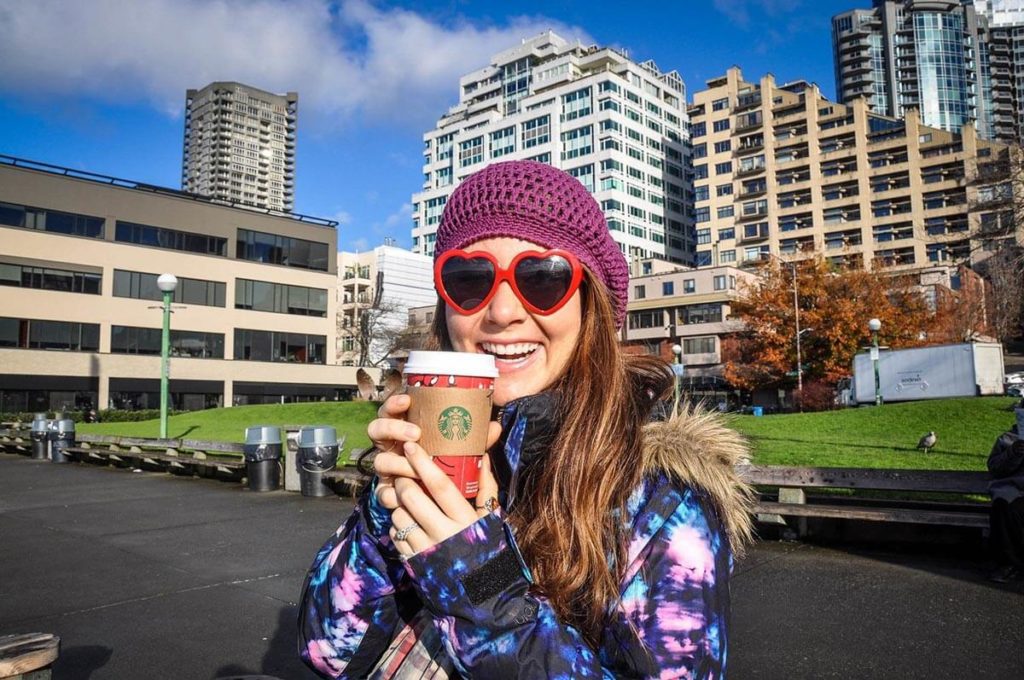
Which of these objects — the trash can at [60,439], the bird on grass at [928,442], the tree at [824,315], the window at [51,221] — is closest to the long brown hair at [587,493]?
the bird on grass at [928,442]

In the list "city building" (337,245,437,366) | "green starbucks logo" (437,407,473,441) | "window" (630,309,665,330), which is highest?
"city building" (337,245,437,366)

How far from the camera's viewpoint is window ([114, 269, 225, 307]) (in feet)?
152

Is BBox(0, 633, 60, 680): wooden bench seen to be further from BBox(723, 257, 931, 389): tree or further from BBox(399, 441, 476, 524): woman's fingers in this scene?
BBox(723, 257, 931, 389): tree

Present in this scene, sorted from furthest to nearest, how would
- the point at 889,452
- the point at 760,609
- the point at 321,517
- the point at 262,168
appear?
the point at 262,168 → the point at 889,452 → the point at 321,517 → the point at 760,609

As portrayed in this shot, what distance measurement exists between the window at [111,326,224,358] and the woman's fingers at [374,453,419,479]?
168ft

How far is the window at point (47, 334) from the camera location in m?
41.7

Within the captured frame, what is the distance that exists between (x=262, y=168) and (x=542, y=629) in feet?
711

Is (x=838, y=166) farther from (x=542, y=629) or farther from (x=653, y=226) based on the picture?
(x=542, y=629)

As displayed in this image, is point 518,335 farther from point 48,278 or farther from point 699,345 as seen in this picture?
point 699,345

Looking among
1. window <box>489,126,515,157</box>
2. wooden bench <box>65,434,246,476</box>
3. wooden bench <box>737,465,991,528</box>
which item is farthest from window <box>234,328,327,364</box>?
window <box>489,126,515,157</box>

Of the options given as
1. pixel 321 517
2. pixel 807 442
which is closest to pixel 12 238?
pixel 321 517

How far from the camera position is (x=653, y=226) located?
343 ft

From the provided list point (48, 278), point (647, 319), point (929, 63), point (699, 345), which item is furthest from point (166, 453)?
point (929, 63)

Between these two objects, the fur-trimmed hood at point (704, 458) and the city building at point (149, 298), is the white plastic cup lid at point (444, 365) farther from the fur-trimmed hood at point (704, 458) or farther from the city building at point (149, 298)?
the city building at point (149, 298)
